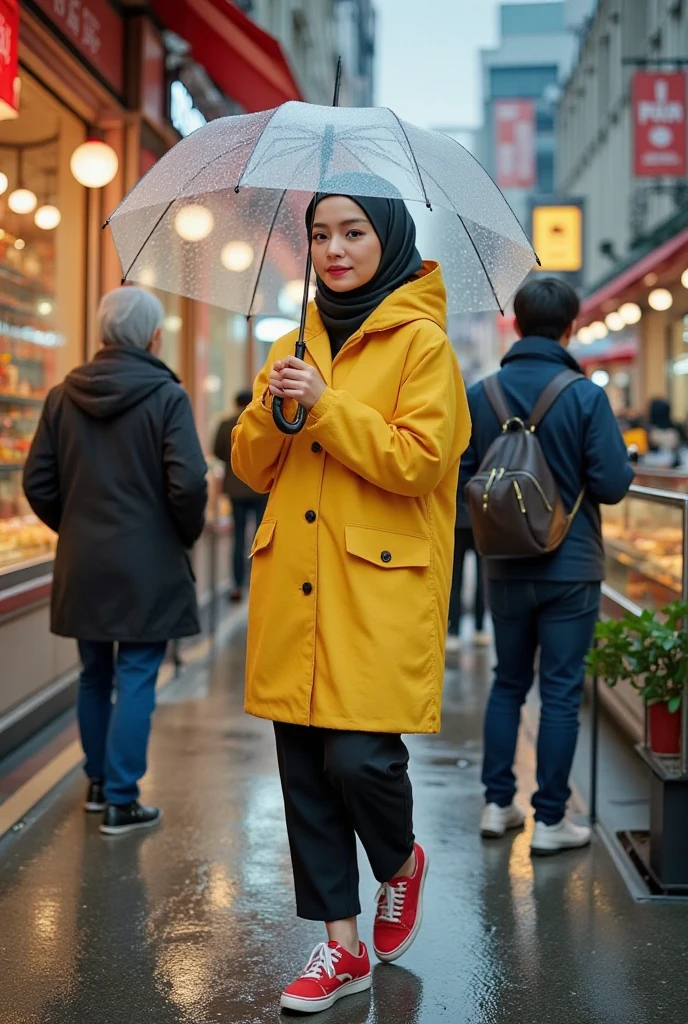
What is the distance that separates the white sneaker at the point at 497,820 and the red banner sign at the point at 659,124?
14120mm

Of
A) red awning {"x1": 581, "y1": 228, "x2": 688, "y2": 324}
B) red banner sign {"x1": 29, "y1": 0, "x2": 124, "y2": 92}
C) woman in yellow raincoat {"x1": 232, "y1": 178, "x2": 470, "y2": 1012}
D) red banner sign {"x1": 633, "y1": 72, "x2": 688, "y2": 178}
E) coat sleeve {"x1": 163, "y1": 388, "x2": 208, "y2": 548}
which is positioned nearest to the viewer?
woman in yellow raincoat {"x1": 232, "y1": 178, "x2": 470, "y2": 1012}

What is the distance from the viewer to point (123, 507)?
16.1 ft

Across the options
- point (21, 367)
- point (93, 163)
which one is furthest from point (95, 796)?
point (93, 163)

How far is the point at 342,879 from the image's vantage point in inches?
133

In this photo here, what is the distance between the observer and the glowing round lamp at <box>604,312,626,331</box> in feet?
75.4

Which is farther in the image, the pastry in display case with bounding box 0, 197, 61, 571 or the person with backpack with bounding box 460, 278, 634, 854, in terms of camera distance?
the pastry in display case with bounding box 0, 197, 61, 571

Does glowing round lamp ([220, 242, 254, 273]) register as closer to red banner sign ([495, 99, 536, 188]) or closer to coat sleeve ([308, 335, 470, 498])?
coat sleeve ([308, 335, 470, 498])

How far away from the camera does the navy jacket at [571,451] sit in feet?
14.9

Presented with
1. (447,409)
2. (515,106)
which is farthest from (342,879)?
(515,106)

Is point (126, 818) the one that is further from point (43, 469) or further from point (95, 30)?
point (95, 30)

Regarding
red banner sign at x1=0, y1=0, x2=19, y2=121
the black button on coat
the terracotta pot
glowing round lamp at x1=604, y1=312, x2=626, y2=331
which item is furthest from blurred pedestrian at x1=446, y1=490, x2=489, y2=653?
glowing round lamp at x1=604, y1=312, x2=626, y2=331

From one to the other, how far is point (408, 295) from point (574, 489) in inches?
59.9

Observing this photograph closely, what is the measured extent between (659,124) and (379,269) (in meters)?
15.5

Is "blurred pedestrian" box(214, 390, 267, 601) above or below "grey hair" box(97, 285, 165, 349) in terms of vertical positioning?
below
